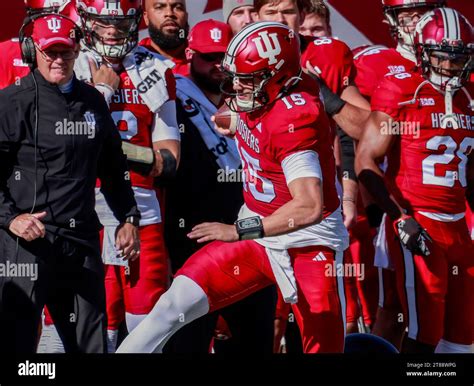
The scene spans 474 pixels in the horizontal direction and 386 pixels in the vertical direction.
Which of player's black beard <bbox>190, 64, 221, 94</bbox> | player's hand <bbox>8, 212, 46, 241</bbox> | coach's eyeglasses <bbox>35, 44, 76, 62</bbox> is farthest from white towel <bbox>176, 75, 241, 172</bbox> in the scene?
player's hand <bbox>8, 212, 46, 241</bbox>

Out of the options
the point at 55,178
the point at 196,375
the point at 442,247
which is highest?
the point at 55,178

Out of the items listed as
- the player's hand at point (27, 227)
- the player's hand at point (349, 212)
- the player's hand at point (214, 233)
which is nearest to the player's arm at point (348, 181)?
the player's hand at point (349, 212)

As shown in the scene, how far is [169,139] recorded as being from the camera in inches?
228

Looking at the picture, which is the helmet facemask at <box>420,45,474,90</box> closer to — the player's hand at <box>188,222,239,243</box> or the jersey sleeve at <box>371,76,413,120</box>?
the jersey sleeve at <box>371,76,413,120</box>

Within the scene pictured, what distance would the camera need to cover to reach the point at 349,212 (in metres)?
6.11

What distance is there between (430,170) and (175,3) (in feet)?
4.75

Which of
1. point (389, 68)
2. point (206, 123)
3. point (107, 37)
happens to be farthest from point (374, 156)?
point (107, 37)

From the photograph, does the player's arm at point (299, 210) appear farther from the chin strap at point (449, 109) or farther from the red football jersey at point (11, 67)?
the red football jersey at point (11, 67)

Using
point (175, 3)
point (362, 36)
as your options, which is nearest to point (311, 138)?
point (175, 3)

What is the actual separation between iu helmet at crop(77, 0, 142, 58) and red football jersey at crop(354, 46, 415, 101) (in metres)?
1.34

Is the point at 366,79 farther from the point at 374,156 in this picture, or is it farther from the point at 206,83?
the point at 206,83

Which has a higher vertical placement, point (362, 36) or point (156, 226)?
point (362, 36)

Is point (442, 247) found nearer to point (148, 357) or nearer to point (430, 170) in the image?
point (430, 170)

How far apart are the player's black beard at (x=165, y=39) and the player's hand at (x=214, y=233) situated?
161 cm
